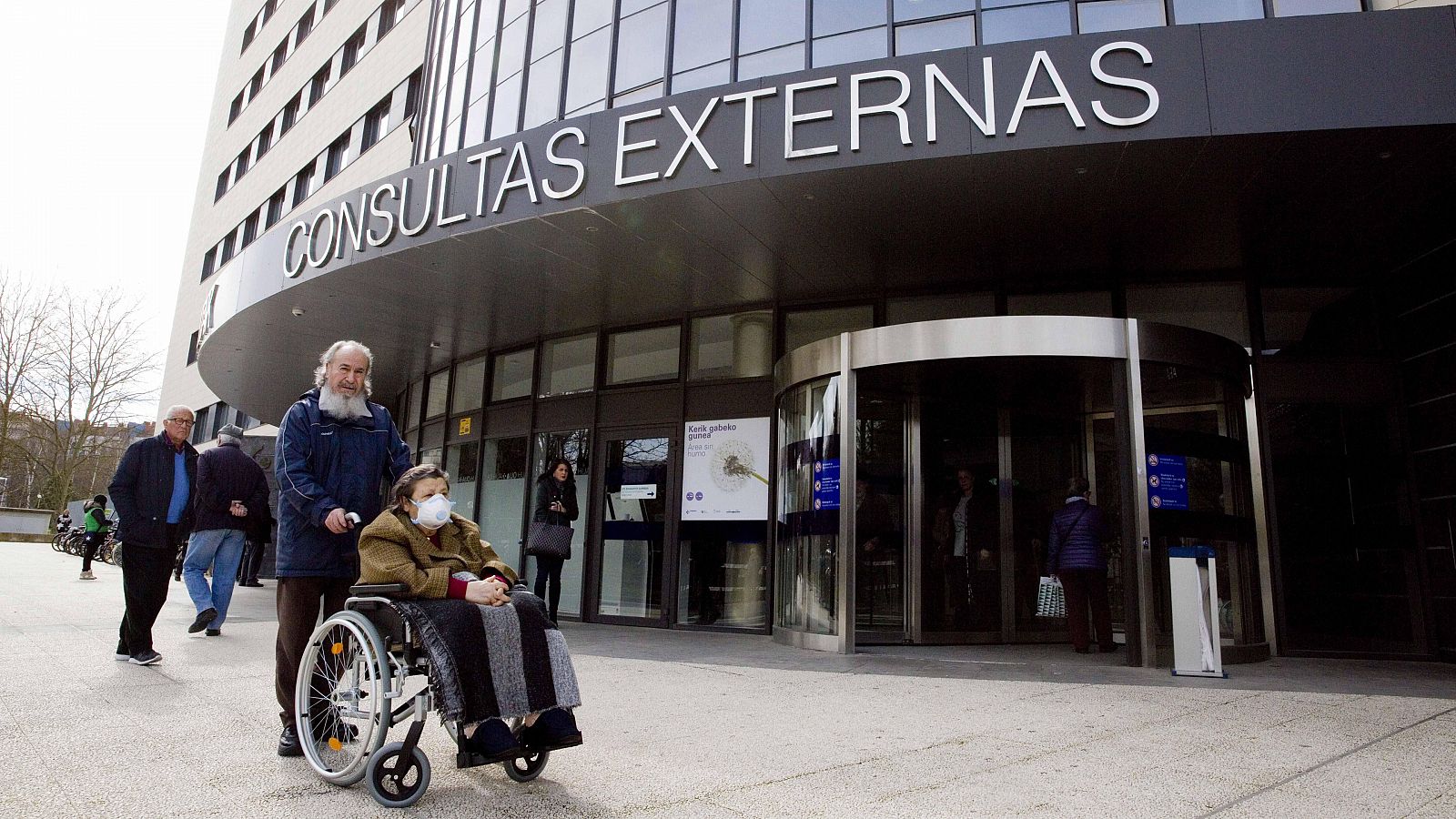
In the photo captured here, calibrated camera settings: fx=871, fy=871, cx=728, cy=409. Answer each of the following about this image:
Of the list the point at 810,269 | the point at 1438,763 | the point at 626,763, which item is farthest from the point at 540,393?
the point at 1438,763

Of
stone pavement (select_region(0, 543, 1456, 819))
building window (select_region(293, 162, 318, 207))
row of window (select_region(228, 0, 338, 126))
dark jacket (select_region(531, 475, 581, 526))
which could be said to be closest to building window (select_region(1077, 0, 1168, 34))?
stone pavement (select_region(0, 543, 1456, 819))

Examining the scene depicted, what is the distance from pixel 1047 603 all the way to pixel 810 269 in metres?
4.24

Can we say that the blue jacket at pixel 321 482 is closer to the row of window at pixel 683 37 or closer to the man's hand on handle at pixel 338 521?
the man's hand on handle at pixel 338 521

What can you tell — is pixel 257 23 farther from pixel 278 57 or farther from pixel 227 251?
pixel 227 251

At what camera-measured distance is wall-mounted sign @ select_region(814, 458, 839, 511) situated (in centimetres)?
777

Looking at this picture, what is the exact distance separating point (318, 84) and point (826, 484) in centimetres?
2025

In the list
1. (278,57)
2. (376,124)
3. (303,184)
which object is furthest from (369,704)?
(278,57)

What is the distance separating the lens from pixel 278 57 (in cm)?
2602

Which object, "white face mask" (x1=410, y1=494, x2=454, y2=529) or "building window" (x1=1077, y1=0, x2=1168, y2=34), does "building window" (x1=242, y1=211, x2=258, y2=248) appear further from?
"white face mask" (x1=410, y1=494, x2=454, y2=529)

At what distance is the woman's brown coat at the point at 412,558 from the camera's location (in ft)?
10.2

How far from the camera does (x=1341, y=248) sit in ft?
26.5

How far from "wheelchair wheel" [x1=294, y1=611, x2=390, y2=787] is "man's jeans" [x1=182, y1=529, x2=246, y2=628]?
4630 mm

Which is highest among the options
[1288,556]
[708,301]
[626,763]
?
[708,301]

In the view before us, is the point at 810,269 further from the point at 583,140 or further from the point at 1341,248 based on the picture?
the point at 1341,248
